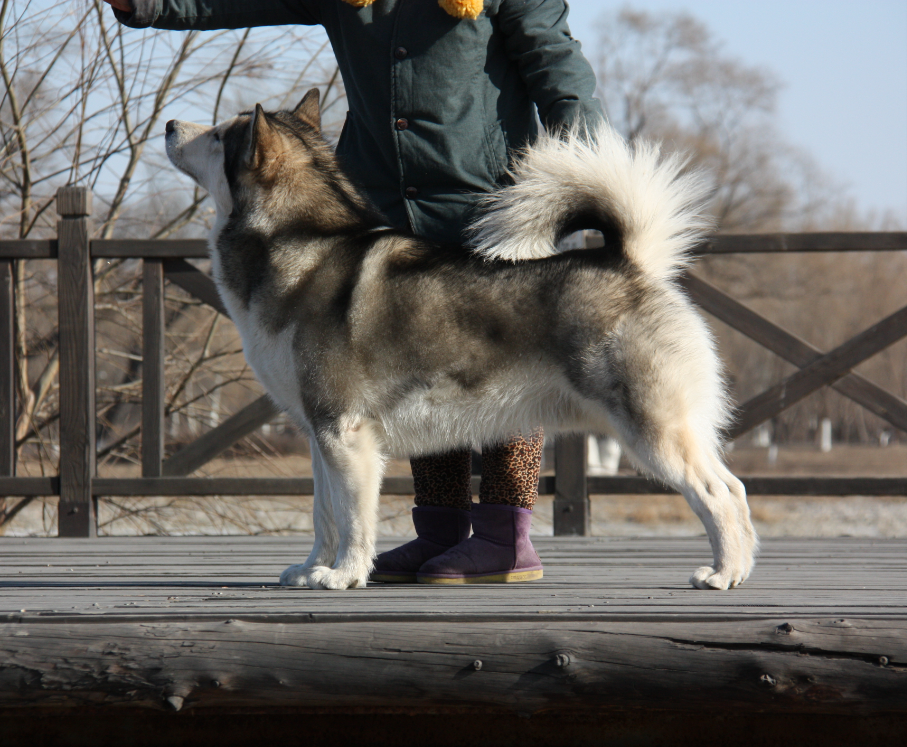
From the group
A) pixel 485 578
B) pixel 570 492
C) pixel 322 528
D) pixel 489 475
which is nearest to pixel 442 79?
pixel 489 475

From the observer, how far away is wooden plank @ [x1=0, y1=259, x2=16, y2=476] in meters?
3.85

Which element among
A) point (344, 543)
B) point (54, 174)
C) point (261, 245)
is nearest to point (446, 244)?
point (261, 245)

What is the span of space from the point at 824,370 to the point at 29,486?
3599 millimetres

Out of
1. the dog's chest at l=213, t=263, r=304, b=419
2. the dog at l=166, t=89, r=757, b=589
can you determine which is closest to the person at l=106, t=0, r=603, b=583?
the dog at l=166, t=89, r=757, b=589

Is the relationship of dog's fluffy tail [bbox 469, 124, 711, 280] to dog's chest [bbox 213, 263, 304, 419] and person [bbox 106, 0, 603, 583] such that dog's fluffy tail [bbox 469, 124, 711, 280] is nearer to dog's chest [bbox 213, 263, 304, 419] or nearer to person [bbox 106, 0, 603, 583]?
person [bbox 106, 0, 603, 583]

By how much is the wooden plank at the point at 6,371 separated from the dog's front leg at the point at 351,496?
7.51 feet

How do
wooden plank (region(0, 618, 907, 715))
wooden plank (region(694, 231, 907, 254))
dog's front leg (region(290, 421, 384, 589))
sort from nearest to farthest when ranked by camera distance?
wooden plank (region(0, 618, 907, 715)) < dog's front leg (region(290, 421, 384, 589)) < wooden plank (region(694, 231, 907, 254))

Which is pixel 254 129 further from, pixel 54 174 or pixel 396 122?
pixel 54 174

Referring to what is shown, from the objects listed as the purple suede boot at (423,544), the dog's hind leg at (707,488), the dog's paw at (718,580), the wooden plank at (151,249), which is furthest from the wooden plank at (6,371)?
the dog's paw at (718,580)

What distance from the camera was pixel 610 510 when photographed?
15.8m

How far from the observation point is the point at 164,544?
11.5ft

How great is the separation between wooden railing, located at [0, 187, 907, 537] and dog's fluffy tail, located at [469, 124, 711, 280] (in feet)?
5.20

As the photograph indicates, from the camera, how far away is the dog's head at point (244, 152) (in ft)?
7.87

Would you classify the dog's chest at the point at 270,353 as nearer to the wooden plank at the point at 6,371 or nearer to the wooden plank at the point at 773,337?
the wooden plank at the point at 6,371
